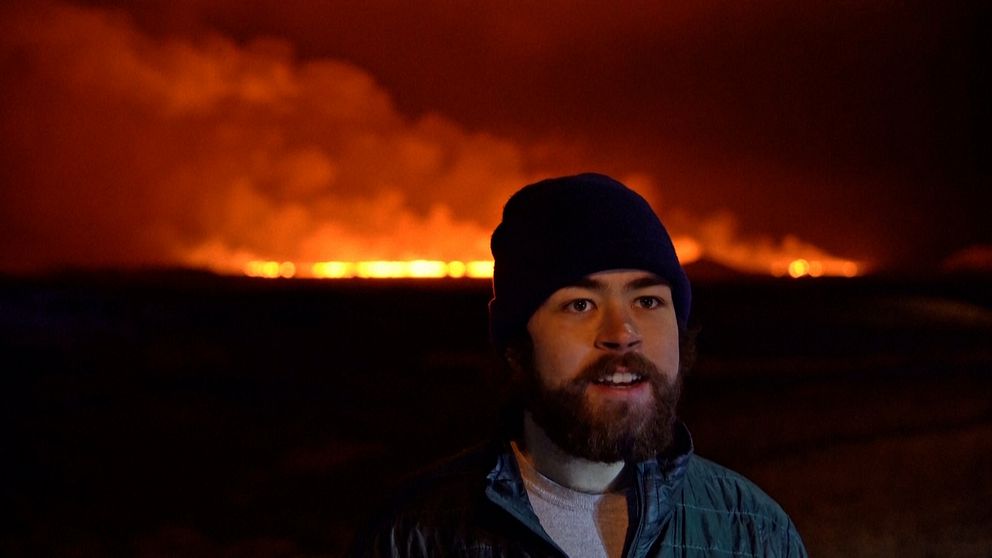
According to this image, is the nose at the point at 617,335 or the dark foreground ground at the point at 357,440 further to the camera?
the dark foreground ground at the point at 357,440

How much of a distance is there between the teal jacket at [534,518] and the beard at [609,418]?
92 mm

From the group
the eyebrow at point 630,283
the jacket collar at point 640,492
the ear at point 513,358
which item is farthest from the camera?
the ear at point 513,358

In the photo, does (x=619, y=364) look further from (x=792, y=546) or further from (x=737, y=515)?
(x=792, y=546)

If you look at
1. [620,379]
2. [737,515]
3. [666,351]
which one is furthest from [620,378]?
[737,515]

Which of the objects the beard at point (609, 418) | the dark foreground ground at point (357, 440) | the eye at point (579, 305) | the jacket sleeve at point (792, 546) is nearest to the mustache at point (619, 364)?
the beard at point (609, 418)

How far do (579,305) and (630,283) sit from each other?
0.13 metres

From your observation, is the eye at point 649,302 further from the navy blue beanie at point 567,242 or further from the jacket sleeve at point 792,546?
the jacket sleeve at point 792,546

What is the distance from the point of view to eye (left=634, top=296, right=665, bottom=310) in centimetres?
215

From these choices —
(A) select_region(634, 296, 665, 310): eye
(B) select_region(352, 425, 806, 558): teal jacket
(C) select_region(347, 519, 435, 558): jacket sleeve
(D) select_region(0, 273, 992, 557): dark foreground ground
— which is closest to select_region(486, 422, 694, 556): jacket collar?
(B) select_region(352, 425, 806, 558): teal jacket

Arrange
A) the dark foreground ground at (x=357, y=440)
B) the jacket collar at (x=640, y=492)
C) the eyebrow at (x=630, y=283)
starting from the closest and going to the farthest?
the jacket collar at (x=640, y=492)
the eyebrow at (x=630, y=283)
the dark foreground ground at (x=357, y=440)

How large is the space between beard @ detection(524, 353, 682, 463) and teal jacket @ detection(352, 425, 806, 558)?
0.09 meters

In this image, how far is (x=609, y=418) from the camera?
2016 millimetres

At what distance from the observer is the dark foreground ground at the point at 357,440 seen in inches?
309

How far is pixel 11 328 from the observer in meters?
55.3
